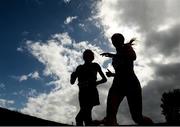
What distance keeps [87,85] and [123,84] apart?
1633mm

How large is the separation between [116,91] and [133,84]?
0.34 metres

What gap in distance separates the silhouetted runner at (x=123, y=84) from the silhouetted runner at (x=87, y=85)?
1266 mm

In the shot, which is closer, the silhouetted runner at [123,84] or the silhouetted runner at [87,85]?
the silhouetted runner at [123,84]

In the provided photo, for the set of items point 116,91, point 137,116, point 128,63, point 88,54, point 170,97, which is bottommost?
point 137,116

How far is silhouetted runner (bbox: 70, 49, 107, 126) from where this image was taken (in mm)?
7344

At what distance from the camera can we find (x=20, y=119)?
7.73 meters

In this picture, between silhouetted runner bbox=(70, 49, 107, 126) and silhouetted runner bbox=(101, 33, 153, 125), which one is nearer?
silhouetted runner bbox=(101, 33, 153, 125)

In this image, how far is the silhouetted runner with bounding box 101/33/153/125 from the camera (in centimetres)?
582

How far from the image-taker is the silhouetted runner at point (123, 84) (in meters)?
5.82

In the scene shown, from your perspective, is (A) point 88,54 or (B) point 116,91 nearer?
(B) point 116,91

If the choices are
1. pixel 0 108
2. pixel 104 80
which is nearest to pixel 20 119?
pixel 0 108

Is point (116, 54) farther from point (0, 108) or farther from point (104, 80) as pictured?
point (0, 108)

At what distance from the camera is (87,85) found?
7.48 meters

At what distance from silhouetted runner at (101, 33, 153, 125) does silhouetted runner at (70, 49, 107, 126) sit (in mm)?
1266
